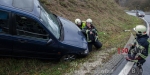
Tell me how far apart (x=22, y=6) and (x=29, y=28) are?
1.95 ft

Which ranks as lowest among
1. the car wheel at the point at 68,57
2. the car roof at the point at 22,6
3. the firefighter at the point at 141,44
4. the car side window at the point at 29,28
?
the car wheel at the point at 68,57

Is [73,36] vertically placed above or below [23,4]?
below

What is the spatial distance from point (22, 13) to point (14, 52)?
3.34 ft

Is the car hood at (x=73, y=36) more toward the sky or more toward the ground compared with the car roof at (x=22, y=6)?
more toward the ground

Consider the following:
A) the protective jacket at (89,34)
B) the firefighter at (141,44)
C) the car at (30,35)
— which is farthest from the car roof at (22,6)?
the firefighter at (141,44)

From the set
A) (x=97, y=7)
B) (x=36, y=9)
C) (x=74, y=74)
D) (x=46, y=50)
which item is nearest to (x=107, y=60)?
(x=74, y=74)

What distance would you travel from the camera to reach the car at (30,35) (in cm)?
502

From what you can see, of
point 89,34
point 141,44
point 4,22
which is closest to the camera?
point 4,22

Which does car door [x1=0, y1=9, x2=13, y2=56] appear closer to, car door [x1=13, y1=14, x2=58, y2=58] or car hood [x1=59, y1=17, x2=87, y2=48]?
car door [x1=13, y1=14, x2=58, y2=58]

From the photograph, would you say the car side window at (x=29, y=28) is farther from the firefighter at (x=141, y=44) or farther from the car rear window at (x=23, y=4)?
the firefighter at (x=141, y=44)

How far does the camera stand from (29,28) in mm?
5320

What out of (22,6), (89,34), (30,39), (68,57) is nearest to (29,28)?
(30,39)

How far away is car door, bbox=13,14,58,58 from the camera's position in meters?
5.16

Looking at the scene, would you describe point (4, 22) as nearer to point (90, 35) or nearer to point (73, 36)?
point (73, 36)
